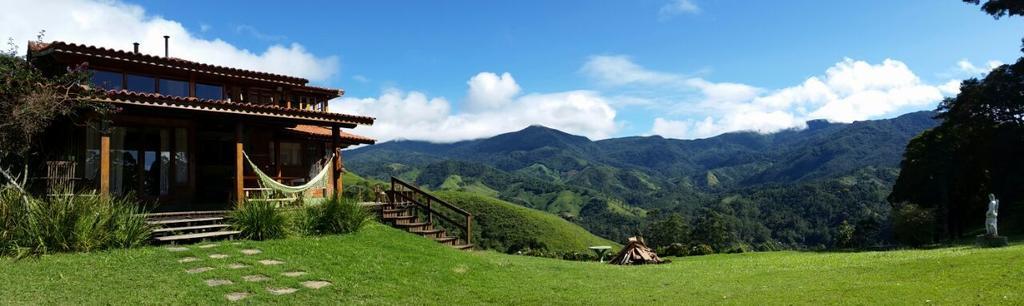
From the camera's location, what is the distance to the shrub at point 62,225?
10.2 m

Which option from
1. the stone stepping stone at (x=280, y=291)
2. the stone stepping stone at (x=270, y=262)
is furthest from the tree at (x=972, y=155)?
the stone stepping stone at (x=280, y=291)

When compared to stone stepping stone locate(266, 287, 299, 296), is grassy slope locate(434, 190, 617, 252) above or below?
below

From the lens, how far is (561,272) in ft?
43.2

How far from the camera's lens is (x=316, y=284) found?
9680 mm

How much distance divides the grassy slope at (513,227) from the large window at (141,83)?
65.0 m

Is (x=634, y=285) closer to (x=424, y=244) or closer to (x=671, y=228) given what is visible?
(x=424, y=244)

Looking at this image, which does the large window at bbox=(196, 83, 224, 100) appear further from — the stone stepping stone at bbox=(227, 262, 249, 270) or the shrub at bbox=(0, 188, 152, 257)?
the stone stepping stone at bbox=(227, 262, 249, 270)

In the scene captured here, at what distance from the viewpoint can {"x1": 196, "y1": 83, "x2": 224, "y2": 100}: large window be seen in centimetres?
1753

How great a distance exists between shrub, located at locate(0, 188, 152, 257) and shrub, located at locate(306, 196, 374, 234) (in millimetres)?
3628

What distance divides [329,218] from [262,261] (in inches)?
140

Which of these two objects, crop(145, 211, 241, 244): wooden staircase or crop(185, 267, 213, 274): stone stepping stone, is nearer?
crop(185, 267, 213, 274): stone stepping stone

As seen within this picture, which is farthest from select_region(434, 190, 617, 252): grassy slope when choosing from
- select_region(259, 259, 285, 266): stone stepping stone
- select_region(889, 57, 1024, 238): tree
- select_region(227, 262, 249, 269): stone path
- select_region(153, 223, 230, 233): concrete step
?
select_region(227, 262, 249, 269): stone path

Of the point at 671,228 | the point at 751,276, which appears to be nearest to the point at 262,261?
the point at 751,276

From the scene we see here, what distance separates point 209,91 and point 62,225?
26.0ft
